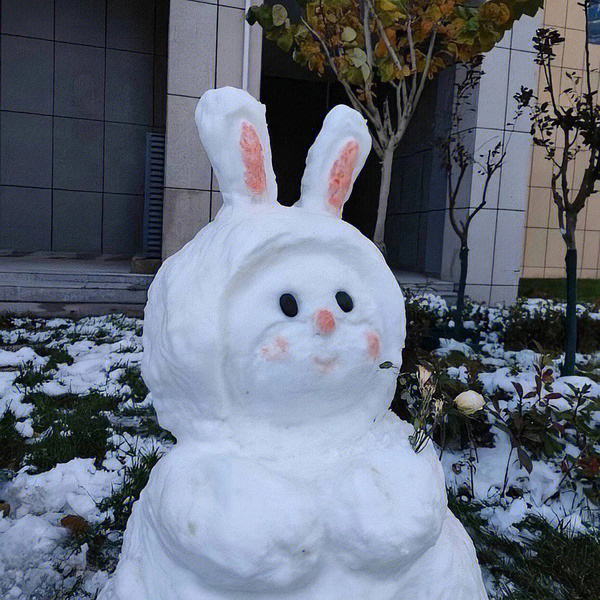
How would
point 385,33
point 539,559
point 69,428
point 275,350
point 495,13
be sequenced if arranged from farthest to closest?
point 385,33 < point 495,13 < point 69,428 < point 539,559 < point 275,350

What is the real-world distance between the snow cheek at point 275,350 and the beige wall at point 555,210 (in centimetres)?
791

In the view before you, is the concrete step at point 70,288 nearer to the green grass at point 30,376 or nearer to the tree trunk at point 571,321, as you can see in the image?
the green grass at point 30,376

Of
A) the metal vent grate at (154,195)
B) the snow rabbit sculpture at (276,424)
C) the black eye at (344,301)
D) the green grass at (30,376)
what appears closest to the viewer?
the snow rabbit sculpture at (276,424)

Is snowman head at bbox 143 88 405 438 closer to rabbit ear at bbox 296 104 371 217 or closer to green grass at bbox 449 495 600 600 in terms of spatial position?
rabbit ear at bbox 296 104 371 217

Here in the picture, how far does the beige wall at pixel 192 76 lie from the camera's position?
530cm

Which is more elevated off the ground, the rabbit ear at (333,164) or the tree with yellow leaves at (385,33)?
the tree with yellow leaves at (385,33)

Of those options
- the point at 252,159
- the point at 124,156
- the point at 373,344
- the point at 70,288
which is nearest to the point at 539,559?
the point at 373,344

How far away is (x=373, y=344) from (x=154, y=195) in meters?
5.81

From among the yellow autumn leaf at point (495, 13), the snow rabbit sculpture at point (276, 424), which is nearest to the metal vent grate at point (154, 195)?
the yellow autumn leaf at point (495, 13)

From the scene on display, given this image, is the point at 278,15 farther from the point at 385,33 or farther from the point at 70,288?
the point at 70,288

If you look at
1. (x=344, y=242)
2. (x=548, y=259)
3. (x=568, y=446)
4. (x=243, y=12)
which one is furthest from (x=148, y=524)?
(x=548, y=259)

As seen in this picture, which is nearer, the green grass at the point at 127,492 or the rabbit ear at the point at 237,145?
the rabbit ear at the point at 237,145

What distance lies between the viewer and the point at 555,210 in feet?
27.8

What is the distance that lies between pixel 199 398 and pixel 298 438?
0.21 meters
